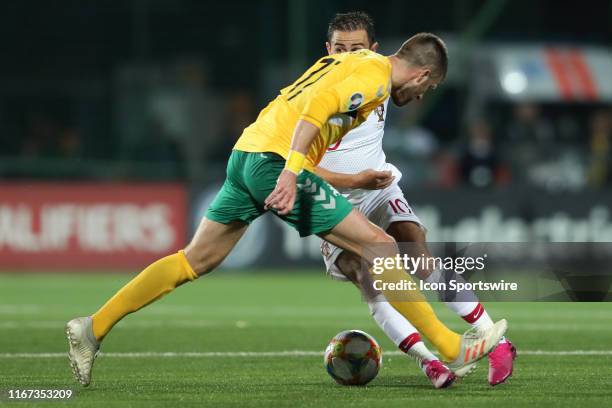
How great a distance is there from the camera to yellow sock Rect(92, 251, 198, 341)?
7793mm

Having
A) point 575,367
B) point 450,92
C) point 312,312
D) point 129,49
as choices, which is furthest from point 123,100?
point 575,367

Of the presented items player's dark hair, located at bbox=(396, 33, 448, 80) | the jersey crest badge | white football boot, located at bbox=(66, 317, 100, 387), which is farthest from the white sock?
white football boot, located at bbox=(66, 317, 100, 387)

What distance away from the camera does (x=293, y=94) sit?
25.0 ft

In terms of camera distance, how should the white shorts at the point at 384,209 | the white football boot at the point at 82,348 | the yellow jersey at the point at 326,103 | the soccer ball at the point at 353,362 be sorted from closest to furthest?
1. the yellow jersey at the point at 326,103
2. the white football boot at the point at 82,348
3. the soccer ball at the point at 353,362
4. the white shorts at the point at 384,209

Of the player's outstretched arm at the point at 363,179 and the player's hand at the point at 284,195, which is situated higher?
the player's hand at the point at 284,195

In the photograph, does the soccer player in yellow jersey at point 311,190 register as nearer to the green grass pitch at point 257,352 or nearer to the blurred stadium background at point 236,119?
the green grass pitch at point 257,352

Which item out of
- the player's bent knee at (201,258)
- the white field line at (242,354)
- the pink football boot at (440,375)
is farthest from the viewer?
the white field line at (242,354)

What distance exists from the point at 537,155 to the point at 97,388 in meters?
13.9

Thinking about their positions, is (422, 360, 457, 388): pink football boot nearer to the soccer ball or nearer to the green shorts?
the soccer ball

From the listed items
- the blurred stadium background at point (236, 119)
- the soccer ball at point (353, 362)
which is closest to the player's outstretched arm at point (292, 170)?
the soccer ball at point (353, 362)

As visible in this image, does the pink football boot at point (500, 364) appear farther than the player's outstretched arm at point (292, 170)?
Yes

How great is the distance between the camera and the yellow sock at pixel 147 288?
7793 millimetres

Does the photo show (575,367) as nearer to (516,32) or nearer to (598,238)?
(598,238)

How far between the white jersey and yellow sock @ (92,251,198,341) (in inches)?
43.8
